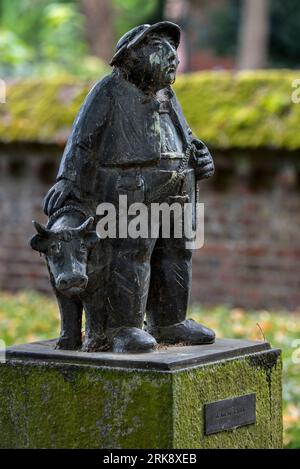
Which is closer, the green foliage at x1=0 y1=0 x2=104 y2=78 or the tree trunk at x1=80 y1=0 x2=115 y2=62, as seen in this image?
the green foliage at x1=0 y1=0 x2=104 y2=78

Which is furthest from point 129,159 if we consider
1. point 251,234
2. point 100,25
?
point 100,25

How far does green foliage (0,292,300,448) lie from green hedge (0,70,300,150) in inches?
66.5

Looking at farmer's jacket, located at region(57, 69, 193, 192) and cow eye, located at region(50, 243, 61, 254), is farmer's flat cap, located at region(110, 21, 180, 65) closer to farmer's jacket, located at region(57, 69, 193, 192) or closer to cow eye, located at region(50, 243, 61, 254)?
farmer's jacket, located at region(57, 69, 193, 192)

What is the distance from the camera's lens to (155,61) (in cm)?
573

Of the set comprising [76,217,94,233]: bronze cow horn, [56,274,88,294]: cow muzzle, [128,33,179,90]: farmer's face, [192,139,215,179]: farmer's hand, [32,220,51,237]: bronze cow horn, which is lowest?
[56,274,88,294]: cow muzzle

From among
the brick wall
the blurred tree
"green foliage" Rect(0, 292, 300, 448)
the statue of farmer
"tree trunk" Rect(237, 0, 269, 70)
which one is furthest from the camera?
the blurred tree

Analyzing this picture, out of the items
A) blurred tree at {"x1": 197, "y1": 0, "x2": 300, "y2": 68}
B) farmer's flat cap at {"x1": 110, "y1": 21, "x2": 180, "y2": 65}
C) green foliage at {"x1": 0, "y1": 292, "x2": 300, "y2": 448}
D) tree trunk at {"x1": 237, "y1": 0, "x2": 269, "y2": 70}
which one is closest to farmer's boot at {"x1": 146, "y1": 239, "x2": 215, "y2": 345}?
farmer's flat cap at {"x1": 110, "y1": 21, "x2": 180, "y2": 65}

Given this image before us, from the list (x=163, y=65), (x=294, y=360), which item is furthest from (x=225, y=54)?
(x=163, y=65)

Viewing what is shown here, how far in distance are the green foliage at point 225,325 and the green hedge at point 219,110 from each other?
5.54 feet

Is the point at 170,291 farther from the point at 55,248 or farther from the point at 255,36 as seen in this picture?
the point at 255,36

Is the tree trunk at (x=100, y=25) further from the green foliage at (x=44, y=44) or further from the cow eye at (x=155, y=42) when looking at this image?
the cow eye at (x=155, y=42)

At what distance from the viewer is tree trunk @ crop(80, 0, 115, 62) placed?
24.7 metres
